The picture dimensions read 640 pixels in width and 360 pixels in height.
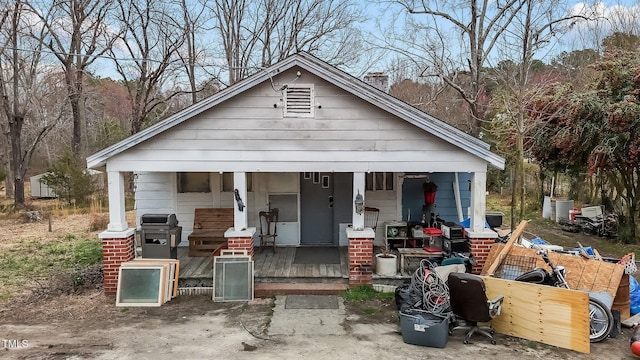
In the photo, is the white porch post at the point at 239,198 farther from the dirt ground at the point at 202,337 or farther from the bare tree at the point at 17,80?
the bare tree at the point at 17,80

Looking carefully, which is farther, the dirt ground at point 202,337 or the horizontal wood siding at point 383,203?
the horizontal wood siding at point 383,203

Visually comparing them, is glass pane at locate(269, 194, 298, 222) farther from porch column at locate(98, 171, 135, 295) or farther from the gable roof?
porch column at locate(98, 171, 135, 295)

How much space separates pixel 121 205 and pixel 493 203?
1675cm

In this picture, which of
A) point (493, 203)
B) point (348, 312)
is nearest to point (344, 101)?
point (348, 312)

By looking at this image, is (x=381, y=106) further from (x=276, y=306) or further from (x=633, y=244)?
(x=633, y=244)

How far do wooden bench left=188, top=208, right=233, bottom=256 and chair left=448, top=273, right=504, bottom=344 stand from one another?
5286mm

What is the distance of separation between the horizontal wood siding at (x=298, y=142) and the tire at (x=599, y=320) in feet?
9.30

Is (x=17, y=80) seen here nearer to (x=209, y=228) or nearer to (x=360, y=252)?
(x=209, y=228)

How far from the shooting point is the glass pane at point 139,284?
736cm

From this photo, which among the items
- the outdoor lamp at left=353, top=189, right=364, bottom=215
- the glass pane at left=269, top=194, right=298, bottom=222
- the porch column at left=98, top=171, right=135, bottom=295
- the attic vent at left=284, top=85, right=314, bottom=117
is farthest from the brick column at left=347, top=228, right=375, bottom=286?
the porch column at left=98, top=171, right=135, bottom=295

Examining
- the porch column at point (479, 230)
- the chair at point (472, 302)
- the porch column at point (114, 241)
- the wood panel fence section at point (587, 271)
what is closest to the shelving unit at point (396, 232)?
the porch column at point (479, 230)

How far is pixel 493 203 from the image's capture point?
65.6 feet

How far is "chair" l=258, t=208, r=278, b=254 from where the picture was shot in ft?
32.6

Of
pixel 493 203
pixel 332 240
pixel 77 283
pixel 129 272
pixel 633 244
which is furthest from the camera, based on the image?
pixel 493 203
